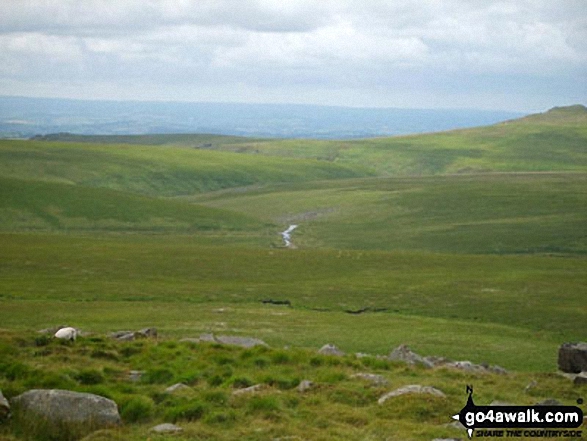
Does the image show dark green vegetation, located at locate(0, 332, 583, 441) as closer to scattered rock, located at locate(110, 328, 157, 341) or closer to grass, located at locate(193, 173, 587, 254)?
scattered rock, located at locate(110, 328, 157, 341)

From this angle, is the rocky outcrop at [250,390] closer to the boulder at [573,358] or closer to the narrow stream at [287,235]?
the boulder at [573,358]

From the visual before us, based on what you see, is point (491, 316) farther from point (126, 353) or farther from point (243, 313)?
point (126, 353)

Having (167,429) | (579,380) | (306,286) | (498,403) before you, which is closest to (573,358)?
(579,380)

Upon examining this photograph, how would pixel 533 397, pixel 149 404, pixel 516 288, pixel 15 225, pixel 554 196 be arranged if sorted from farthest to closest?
1. pixel 554 196
2. pixel 15 225
3. pixel 516 288
4. pixel 533 397
5. pixel 149 404

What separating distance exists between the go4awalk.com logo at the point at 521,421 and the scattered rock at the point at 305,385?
4.43 meters

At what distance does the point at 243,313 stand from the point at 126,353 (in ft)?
79.7

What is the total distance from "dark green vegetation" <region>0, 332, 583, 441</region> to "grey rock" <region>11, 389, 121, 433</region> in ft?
0.89

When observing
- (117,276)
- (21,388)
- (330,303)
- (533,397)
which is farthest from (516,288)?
(21,388)

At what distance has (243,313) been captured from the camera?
163ft

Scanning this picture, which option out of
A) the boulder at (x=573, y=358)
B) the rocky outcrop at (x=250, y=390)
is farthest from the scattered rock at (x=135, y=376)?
the boulder at (x=573, y=358)

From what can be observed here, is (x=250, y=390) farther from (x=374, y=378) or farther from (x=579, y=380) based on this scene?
(x=579, y=380)

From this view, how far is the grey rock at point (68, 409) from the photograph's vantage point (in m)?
16.6

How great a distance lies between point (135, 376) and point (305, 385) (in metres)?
5.11

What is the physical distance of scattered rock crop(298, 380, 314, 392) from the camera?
20.9 m
